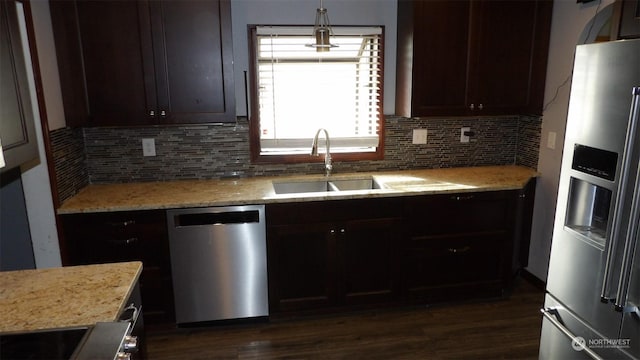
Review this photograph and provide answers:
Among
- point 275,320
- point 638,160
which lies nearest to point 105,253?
point 275,320

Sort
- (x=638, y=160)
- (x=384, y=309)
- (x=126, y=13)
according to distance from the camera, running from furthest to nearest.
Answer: (x=384, y=309) < (x=126, y=13) < (x=638, y=160)

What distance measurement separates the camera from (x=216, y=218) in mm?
2668

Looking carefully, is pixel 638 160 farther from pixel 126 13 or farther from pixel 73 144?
pixel 73 144

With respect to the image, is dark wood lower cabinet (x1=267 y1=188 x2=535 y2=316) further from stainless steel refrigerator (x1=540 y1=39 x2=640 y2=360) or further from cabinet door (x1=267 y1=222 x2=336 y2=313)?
stainless steel refrigerator (x1=540 y1=39 x2=640 y2=360)

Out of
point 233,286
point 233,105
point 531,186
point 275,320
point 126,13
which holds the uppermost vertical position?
point 126,13

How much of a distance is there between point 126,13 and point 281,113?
1.15 m

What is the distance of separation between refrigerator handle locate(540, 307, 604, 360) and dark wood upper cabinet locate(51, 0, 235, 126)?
2.10 meters

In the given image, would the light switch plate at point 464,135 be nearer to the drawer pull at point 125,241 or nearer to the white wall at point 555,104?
the white wall at point 555,104

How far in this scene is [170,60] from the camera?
266 centimetres

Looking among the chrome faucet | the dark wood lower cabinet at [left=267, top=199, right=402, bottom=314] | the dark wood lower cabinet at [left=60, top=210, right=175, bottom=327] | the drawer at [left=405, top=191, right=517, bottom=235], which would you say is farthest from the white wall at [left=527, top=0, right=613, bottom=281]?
the dark wood lower cabinet at [left=60, top=210, right=175, bottom=327]

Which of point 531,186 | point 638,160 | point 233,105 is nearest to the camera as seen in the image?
point 638,160

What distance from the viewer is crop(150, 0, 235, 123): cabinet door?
2611 mm

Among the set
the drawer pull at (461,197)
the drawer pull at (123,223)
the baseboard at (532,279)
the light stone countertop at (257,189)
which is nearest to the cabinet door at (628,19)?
the light stone countertop at (257,189)

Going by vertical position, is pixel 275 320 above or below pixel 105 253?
below
